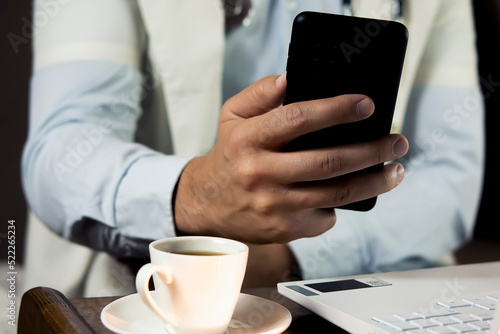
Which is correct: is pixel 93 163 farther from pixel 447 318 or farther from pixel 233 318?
pixel 447 318

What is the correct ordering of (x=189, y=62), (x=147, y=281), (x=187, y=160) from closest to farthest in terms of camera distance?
(x=147, y=281)
(x=187, y=160)
(x=189, y=62)

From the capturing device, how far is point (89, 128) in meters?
0.82

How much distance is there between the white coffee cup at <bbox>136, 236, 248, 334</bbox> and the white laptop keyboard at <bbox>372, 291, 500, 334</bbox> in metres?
0.11

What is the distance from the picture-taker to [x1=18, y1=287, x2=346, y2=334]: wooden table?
34 cm

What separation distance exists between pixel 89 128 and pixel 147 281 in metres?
0.57

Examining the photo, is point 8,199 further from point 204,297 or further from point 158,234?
point 204,297

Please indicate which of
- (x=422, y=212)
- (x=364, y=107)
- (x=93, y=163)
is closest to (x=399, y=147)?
(x=364, y=107)

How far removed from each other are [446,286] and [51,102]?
717 millimetres

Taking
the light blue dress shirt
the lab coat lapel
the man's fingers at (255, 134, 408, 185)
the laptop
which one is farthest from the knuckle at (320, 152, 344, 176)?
the lab coat lapel

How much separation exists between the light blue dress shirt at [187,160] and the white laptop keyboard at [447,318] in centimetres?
38

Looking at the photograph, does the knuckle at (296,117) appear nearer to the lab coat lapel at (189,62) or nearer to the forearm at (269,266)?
the forearm at (269,266)

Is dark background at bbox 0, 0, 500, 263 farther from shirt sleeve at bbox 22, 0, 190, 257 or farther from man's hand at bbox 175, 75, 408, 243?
man's hand at bbox 175, 75, 408, 243

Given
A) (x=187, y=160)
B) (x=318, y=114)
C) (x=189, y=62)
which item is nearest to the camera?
(x=318, y=114)

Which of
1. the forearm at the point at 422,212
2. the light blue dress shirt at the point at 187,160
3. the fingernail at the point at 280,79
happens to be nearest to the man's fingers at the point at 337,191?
the fingernail at the point at 280,79
